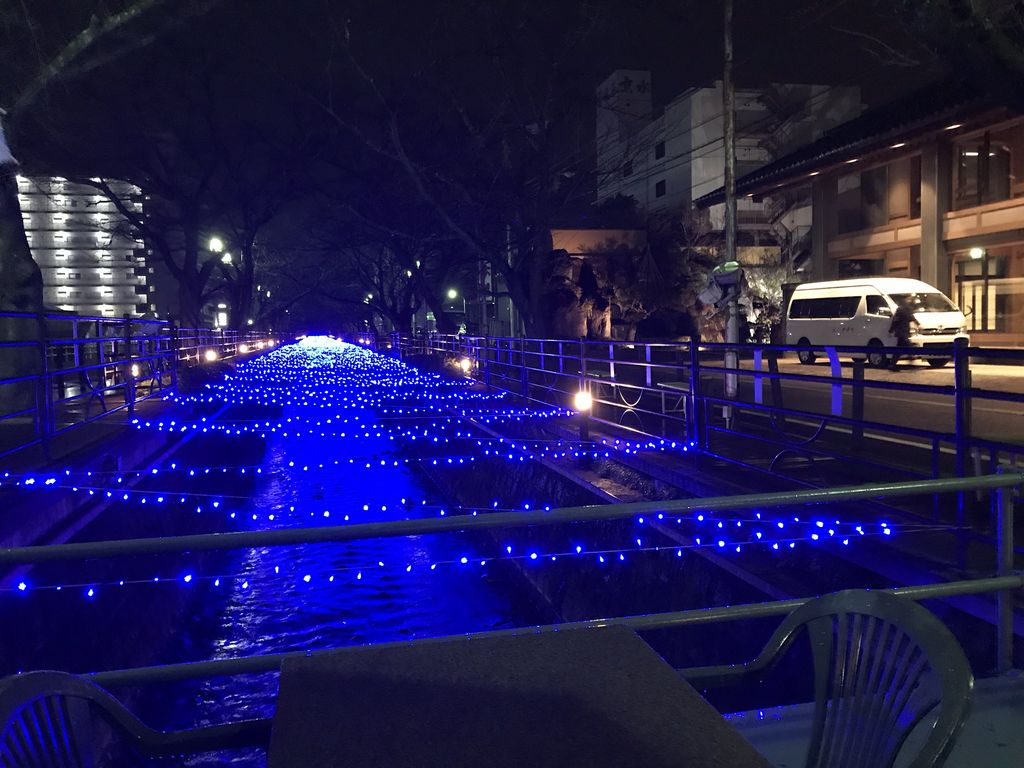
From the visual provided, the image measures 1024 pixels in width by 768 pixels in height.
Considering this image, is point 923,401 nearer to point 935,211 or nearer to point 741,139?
point 935,211

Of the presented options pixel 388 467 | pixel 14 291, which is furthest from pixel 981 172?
pixel 14 291

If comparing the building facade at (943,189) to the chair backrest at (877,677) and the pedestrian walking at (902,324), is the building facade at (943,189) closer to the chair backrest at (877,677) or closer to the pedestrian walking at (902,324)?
the pedestrian walking at (902,324)

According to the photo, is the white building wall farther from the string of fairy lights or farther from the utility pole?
the utility pole

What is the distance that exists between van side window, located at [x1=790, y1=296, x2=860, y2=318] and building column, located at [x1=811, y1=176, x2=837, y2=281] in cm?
476

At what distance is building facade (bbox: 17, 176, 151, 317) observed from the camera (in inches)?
2854

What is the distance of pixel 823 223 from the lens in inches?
1249

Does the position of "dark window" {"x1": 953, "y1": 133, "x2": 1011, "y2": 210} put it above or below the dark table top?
above

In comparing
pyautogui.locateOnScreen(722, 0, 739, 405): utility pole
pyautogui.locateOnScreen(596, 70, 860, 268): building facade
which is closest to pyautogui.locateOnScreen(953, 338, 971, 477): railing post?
pyautogui.locateOnScreen(722, 0, 739, 405): utility pole

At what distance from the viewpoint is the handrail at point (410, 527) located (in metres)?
2.60

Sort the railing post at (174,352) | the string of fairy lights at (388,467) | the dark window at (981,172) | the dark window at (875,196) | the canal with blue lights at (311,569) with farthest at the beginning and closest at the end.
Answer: the dark window at (875,196)
the dark window at (981,172)
the railing post at (174,352)
the string of fairy lights at (388,467)
the canal with blue lights at (311,569)

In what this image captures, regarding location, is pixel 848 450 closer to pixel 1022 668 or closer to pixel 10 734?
pixel 1022 668

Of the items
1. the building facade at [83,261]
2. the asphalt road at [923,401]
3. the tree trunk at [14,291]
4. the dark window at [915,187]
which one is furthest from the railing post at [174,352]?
the building facade at [83,261]

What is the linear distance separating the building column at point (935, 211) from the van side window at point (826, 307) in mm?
3293

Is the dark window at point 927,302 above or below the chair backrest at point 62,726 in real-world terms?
above
